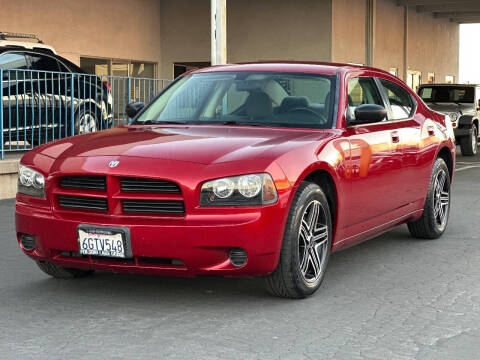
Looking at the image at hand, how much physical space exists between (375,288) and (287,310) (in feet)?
3.02

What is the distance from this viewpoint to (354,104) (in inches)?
261

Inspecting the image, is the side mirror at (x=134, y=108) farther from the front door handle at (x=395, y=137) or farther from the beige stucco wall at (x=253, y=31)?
the beige stucco wall at (x=253, y=31)

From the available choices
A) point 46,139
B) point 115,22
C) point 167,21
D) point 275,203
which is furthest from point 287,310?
point 167,21

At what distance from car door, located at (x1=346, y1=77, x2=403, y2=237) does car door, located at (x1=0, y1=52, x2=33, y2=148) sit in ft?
21.1

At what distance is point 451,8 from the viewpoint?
34.0 metres

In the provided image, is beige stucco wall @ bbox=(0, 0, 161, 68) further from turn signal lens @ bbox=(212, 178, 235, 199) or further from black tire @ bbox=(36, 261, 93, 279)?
turn signal lens @ bbox=(212, 178, 235, 199)

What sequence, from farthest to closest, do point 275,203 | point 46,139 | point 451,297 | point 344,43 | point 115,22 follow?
point 344,43 < point 115,22 < point 46,139 < point 451,297 < point 275,203

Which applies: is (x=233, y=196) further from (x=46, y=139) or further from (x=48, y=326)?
(x=46, y=139)

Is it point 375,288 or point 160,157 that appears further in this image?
point 375,288

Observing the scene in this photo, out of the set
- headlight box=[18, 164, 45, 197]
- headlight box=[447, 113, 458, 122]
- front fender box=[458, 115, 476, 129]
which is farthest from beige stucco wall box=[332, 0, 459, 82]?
headlight box=[18, 164, 45, 197]

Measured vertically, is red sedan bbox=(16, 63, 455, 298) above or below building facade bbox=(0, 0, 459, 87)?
below

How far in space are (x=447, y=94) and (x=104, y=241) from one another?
18.3 metres

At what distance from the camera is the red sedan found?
507 centimetres

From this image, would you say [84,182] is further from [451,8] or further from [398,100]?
[451,8]
